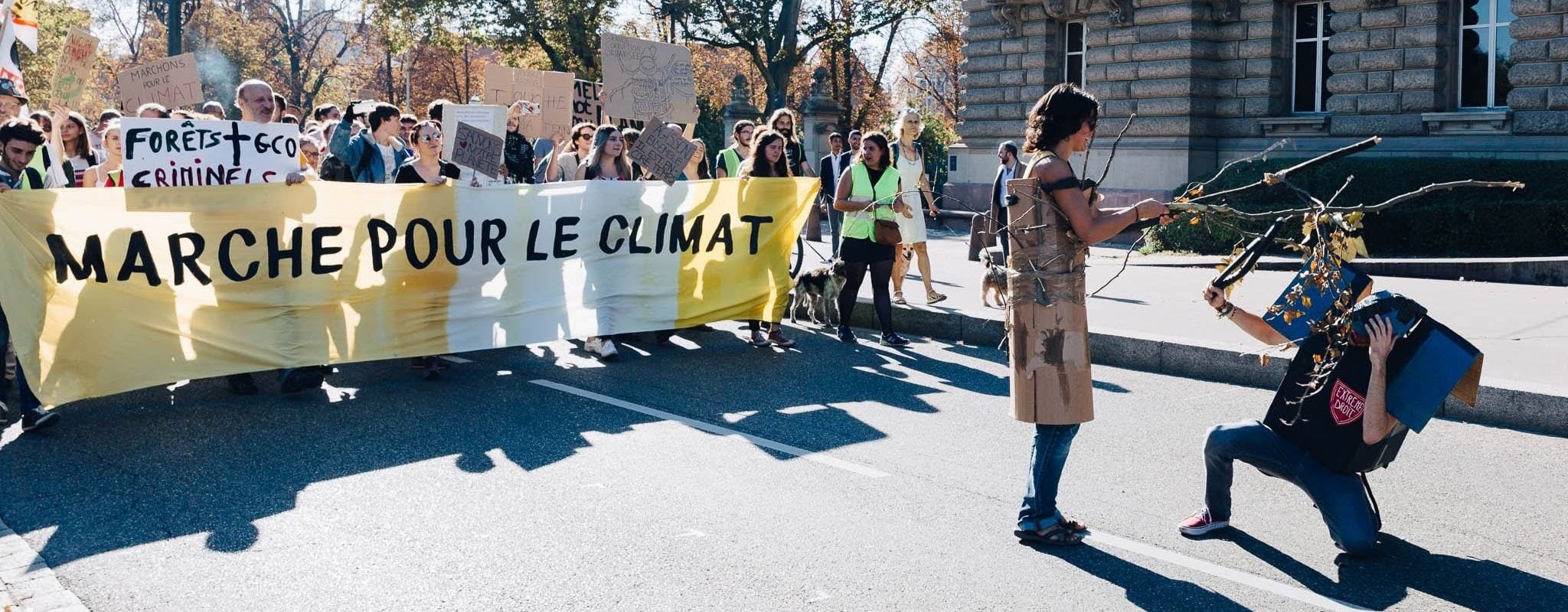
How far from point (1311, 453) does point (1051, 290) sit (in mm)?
1123

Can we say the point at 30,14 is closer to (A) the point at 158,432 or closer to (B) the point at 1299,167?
(A) the point at 158,432

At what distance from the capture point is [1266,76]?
23.1 metres

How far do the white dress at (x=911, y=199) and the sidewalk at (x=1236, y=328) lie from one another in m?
0.66

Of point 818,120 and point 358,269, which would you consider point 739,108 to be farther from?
point 358,269

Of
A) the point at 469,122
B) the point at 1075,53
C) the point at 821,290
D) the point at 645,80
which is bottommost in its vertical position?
the point at 821,290

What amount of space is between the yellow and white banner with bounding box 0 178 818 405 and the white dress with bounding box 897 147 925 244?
161 cm

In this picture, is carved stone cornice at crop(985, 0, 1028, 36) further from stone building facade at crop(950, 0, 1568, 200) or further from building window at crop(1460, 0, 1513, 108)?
building window at crop(1460, 0, 1513, 108)

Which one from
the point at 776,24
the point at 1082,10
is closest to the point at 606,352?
the point at 1082,10

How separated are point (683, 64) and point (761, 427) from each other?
19.9ft

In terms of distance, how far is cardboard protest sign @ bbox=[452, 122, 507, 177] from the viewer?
32.1 feet

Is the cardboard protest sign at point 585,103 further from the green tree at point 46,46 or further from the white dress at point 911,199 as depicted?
the green tree at point 46,46

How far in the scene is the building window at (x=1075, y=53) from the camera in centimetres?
2652

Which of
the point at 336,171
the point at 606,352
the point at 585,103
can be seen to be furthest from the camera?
the point at 585,103

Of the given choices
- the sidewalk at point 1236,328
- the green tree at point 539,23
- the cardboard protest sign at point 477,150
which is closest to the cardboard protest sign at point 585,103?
the sidewalk at point 1236,328
